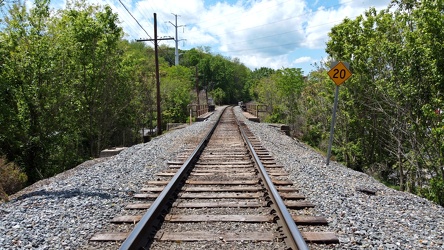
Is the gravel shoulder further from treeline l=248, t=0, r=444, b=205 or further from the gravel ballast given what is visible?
treeline l=248, t=0, r=444, b=205

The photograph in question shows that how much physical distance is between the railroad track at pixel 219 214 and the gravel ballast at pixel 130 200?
0.87ft

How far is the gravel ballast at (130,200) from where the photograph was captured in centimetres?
388

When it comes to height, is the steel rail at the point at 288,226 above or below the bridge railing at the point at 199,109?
below

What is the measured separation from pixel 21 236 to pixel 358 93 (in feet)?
55.6

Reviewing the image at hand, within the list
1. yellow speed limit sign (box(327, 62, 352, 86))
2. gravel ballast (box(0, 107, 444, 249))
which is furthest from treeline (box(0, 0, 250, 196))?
yellow speed limit sign (box(327, 62, 352, 86))

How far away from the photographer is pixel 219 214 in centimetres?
472

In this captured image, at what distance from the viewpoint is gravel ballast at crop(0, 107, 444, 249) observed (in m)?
3.88

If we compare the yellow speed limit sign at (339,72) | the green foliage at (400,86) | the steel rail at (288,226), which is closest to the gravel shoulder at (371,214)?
the steel rail at (288,226)

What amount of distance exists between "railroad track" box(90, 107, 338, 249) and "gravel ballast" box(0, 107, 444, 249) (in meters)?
A: 0.26

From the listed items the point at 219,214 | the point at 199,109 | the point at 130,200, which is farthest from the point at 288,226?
the point at 199,109

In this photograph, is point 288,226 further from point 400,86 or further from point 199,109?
point 199,109

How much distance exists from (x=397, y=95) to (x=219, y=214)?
29.9 feet

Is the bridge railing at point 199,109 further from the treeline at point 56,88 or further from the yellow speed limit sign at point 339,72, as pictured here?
the yellow speed limit sign at point 339,72

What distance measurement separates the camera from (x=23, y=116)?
14.3 metres
